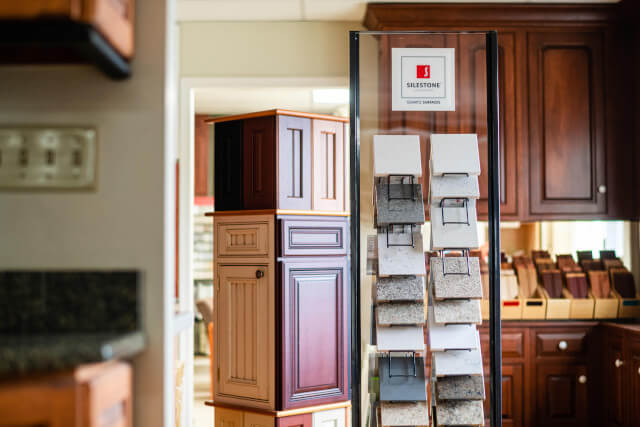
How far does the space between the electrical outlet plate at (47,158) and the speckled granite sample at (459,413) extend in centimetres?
160

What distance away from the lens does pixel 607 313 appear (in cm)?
373

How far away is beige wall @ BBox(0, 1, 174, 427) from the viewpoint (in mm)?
1485

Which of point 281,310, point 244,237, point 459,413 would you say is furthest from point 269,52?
point 459,413

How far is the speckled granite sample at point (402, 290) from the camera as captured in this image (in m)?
2.40

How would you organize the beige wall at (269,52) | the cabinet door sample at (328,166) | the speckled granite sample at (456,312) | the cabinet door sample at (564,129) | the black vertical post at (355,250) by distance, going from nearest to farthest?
the speckled granite sample at (456,312) → the black vertical post at (355,250) → the cabinet door sample at (328,166) → the cabinet door sample at (564,129) → the beige wall at (269,52)

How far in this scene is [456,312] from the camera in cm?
239

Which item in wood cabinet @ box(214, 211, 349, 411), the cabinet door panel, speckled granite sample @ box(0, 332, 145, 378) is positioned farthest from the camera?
the cabinet door panel

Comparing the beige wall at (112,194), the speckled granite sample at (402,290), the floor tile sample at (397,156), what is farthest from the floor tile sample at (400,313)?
the beige wall at (112,194)

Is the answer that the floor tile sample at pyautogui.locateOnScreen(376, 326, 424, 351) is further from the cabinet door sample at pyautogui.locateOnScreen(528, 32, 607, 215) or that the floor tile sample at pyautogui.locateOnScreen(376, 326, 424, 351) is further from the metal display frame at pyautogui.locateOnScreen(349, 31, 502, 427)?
the cabinet door sample at pyautogui.locateOnScreen(528, 32, 607, 215)

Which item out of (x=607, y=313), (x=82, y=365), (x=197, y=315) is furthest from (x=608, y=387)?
(x=197, y=315)

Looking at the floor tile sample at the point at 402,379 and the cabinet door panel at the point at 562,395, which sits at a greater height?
the floor tile sample at the point at 402,379

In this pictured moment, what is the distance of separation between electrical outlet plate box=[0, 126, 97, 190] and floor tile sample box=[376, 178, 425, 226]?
1.19 metres

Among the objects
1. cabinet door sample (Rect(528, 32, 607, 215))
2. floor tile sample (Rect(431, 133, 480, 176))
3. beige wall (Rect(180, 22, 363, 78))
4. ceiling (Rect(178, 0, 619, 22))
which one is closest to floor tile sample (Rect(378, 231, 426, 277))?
floor tile sample (Rect(431, 133, 480, 176))

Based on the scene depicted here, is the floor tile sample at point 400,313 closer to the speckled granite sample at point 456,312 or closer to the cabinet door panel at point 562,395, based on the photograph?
the speckled granite sample at point 456,312
